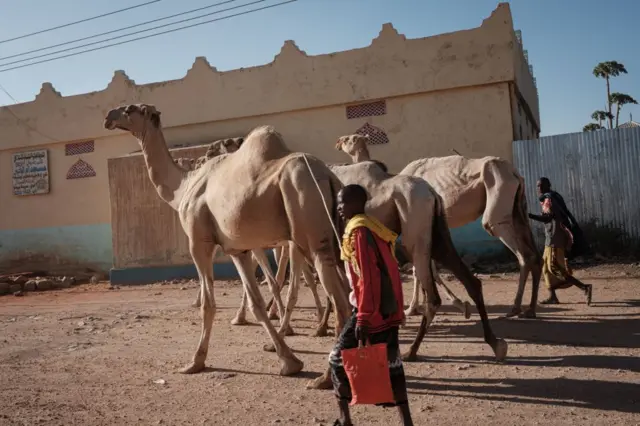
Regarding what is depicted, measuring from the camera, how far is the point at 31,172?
1920 cm

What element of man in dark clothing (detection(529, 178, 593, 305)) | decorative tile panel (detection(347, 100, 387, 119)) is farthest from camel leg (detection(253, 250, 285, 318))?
decorative tile panel (detection(347, 100, 387, 119))

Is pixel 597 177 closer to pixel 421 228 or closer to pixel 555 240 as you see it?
pixel 555 240

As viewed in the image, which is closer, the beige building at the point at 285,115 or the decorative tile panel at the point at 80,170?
the beige building at the point at 285,115

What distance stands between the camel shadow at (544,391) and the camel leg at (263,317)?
105cm

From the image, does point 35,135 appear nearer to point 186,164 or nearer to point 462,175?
point 186,164

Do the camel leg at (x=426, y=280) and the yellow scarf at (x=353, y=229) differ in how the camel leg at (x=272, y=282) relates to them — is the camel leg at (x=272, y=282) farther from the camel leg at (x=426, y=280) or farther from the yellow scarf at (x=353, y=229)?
the yellow scarf at (x=353, y=229)

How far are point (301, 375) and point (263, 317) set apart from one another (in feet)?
2.10

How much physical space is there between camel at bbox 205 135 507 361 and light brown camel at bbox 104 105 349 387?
1.15 metres

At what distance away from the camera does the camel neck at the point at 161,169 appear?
21.6 ft

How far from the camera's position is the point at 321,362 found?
586 centimetres

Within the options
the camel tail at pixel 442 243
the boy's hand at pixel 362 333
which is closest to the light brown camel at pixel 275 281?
the camel tail at pixel 442 243

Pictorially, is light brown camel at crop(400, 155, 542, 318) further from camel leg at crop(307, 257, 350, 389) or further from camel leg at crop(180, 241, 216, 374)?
camel leg at crop(180, 241, 216, 374)

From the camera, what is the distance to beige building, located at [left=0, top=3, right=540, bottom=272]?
559 inches

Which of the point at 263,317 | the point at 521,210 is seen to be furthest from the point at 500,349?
the point at 521,210
